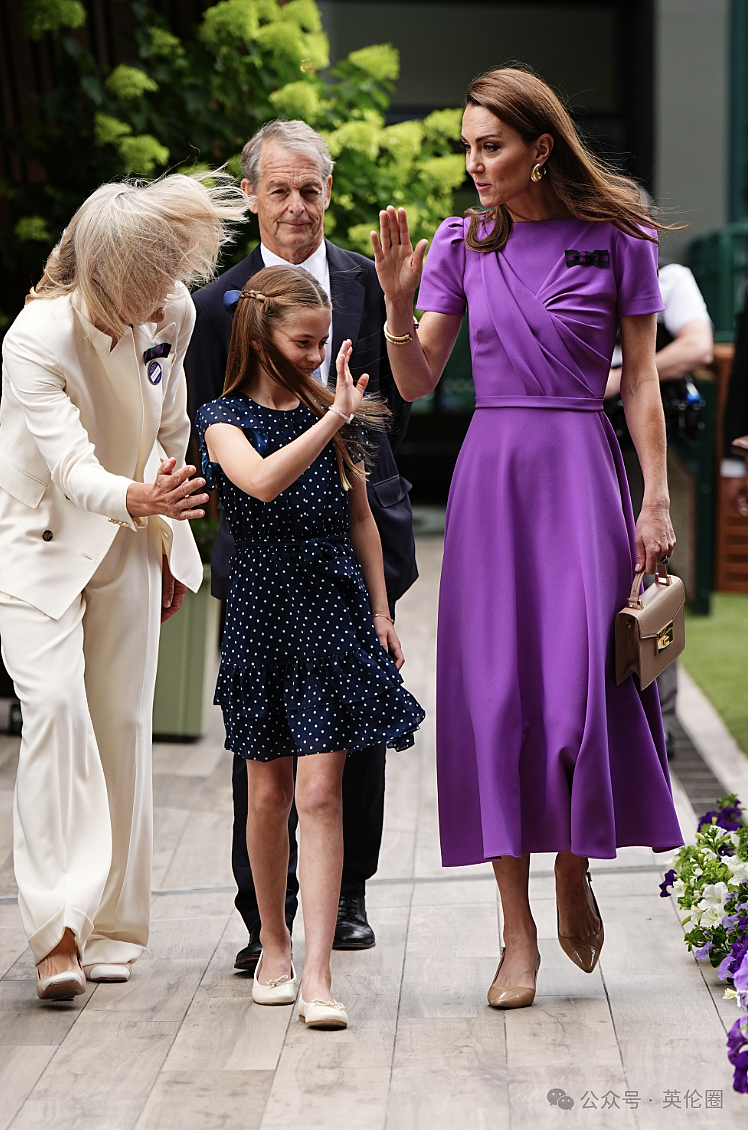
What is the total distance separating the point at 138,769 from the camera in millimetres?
3176

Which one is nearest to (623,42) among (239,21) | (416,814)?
(239,21)

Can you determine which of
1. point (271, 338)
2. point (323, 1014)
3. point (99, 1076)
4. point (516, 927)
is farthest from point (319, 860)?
point (271, 338)

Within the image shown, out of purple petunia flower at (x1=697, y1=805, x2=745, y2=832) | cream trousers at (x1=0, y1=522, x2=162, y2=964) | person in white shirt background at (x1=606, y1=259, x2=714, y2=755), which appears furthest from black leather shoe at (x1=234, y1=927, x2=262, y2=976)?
person in white shirt background at (x1=606, y1=259, x2=714, y2=755)

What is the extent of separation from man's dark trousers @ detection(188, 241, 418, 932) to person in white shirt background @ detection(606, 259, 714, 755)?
130 cm

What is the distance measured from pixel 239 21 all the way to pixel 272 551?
3429 mm

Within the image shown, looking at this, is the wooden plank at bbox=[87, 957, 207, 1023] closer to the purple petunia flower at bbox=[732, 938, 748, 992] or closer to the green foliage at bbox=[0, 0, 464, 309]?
the purple petunia flower at bbox=[732, 938, 748, 992]

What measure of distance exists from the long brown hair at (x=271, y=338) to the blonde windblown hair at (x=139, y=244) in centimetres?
15

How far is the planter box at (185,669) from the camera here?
5406mm

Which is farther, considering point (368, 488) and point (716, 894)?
point (368, 488)

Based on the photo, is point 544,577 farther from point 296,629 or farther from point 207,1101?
point 207,1101

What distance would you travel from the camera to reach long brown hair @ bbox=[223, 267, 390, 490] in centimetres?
280

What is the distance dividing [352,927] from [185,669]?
226 cm

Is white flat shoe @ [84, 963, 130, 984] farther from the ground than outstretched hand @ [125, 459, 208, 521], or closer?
closer

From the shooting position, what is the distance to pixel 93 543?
3029 mm
